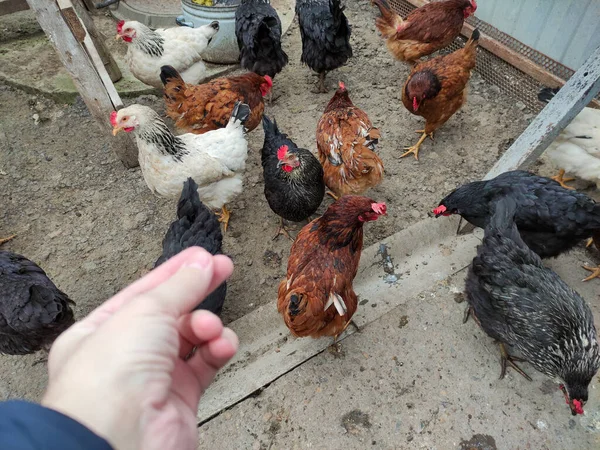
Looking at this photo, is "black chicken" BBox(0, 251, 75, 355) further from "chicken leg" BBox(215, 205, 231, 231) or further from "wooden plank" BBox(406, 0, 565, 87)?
"wooden plank" BBox(406, 0, 565, 87)

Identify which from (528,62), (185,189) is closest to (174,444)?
(185,189)

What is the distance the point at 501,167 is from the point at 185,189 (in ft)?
7.99

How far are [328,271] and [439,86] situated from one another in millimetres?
2202

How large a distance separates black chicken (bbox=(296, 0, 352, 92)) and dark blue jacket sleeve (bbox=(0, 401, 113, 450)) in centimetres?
418

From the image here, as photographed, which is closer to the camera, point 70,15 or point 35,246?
point 70,15

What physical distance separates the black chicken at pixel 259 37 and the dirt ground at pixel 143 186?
452 millimetres

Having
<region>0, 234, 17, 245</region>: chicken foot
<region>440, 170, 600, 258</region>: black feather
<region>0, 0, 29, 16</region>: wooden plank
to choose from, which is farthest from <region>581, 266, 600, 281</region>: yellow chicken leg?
<region>0, 0, 29, 16</region>: wooden plank

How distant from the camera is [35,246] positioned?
309 centimetres

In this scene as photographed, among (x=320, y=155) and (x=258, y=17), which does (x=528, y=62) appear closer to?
(x=320, y=155)

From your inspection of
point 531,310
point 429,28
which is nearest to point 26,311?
point 531,310

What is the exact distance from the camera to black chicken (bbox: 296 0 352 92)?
13.1ft

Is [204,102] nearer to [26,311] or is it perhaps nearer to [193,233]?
[193,233]

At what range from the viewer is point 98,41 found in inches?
159

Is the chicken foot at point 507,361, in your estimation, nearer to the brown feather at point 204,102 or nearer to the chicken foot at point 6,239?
the brown feather at point 204,102
